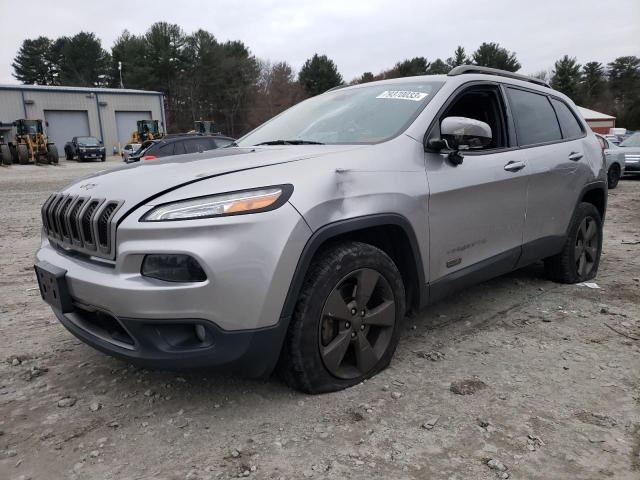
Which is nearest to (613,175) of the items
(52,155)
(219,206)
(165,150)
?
(165,150)

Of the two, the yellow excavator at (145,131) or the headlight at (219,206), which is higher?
the yellow excavator at (145,131)

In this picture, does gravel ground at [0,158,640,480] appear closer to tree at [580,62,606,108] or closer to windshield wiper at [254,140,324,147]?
windshield wiper at [254,140,324,147]

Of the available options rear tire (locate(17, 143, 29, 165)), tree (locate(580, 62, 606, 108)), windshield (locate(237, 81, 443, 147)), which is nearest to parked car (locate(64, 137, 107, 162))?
rear tire (locate(17, 143, 29, 165))

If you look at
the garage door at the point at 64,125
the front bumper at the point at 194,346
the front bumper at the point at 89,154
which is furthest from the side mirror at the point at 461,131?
the garage door at the point at 64,125

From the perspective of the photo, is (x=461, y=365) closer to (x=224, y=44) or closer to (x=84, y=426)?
(x=84, y=426)

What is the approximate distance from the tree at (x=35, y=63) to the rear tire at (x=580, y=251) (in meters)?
79.4

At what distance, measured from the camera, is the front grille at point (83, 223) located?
2.26 metres

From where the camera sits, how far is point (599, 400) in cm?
254

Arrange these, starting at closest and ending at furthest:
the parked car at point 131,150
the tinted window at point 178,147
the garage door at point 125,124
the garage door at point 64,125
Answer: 1. the tinted window at point 178,147
2. the parked car at point 131,150
3. the garage door at point 64,125
4. the garage door at point 125,124

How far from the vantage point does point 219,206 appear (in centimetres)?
215

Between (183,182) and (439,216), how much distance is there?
146 centimetres

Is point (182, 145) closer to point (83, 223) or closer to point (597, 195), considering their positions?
point (597, 195)

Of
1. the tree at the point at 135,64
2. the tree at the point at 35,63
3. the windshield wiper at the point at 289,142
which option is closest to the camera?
the windshield wiper at the point at 289,142

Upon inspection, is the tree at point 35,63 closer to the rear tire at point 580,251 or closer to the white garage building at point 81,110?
the white garage building at point 81,110
